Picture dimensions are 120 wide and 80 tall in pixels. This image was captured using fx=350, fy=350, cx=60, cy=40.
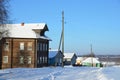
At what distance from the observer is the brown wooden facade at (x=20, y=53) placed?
225 ft

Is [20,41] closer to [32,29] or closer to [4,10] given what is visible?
[32,29]

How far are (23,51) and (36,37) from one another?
4014 mm

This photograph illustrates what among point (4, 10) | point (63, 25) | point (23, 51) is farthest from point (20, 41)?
point (4, 10)

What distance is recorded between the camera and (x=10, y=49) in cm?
6944

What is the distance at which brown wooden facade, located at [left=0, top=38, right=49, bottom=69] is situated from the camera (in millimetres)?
68688

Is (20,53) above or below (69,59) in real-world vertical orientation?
above

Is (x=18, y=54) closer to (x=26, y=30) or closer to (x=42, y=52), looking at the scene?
(x=26, y=30)

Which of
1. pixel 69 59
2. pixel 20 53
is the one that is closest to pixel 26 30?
pixel 20 53

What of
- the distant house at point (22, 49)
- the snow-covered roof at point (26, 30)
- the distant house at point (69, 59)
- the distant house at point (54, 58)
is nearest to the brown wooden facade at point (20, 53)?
the distant house at point (22, 49)

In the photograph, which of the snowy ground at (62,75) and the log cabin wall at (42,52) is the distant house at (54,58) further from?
the snowy ground at (62,75)

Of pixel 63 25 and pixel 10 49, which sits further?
pixel 10 49

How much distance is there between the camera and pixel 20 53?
228 feet

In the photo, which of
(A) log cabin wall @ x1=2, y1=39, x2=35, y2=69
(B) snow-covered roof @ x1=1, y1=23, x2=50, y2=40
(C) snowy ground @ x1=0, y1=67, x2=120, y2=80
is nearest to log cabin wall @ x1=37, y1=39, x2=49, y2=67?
(B) snow-covered roof @ x1=1, y1=23, x2=50, y2=40

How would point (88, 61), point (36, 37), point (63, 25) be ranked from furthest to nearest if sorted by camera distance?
1. point (88, 61)
2. point (36, 37)
3. point (63, 25)
